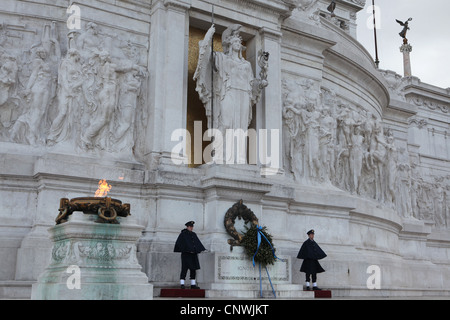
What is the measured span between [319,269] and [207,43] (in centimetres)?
782

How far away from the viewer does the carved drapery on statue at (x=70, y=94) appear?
52.9 feet

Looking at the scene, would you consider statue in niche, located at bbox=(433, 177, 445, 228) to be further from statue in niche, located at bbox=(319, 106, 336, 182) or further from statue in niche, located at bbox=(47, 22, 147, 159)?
statue in niche, located at bbox=(47, 22, 147, 159)

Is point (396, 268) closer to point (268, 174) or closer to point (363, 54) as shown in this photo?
point (268, 174)

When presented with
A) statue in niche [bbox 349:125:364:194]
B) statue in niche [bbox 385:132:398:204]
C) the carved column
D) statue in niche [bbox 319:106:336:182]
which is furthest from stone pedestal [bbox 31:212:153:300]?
statue in niche [bbox 385:132:398:204]

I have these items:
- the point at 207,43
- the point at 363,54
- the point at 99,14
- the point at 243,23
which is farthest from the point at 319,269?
the point at 363,54

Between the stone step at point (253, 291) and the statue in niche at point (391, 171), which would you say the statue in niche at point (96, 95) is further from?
the statue in niche at point (391, 171)

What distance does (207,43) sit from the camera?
17594mm

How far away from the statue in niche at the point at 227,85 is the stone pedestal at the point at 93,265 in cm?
776

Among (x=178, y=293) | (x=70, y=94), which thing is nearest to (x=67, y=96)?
(x=70, y=94)

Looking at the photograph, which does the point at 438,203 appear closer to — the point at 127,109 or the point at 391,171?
the point at 391,171

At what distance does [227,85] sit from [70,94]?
497cm

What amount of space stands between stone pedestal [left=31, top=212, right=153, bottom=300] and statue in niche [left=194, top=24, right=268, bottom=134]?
776 cm

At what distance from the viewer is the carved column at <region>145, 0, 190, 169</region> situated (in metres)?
17.0

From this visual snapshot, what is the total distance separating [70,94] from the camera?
16.3 metres
